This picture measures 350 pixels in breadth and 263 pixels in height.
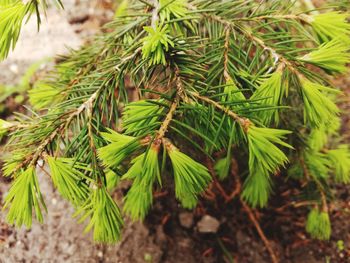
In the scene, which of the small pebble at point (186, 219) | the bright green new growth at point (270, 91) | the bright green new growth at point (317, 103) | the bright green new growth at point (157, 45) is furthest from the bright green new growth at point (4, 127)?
the small pebble at point (186, 219)

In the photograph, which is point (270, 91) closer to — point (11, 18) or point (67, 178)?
point (67, 178)

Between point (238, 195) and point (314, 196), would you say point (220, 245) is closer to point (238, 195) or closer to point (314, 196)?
point (238, 195)

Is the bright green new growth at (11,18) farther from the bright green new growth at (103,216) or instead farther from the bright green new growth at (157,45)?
the bright green new growth at (103,216)

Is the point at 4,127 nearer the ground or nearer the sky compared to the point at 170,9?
nearer the ground

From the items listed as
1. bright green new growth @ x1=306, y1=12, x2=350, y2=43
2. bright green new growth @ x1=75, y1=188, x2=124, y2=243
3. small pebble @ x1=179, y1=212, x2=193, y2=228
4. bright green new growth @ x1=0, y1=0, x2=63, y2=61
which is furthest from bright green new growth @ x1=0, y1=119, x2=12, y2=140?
small pebble @ x1=179, y1=212, x2=193, y2=228

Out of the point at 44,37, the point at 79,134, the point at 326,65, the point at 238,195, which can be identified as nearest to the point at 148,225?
the point at 238,195

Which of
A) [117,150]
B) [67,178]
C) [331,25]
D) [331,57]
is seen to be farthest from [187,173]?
[331,25]

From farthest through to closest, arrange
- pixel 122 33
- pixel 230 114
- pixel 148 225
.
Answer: pixel 148 225, pixel 122 33, pixel 230 114
